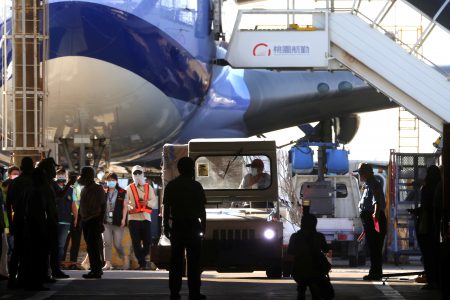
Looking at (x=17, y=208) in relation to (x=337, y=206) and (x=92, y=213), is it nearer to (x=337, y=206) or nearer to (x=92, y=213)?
(x=92, y=213)

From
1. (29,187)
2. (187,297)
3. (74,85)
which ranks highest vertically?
(74,85)

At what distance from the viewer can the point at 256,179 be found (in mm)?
21781

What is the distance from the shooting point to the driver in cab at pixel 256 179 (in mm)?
21734

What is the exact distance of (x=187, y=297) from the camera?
56.6 ft

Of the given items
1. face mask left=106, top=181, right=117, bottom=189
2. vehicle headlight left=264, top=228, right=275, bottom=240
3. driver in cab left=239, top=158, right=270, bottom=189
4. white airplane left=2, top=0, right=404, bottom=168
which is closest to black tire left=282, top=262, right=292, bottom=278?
driver in cab left=239, top=158, right=270, bottom=189

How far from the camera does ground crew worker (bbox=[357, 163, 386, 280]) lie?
20781mm

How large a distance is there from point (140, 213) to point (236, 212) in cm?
503

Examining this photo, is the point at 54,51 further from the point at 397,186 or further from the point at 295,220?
the point at 397,186

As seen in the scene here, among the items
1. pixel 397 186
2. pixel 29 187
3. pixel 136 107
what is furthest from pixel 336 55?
pixel 29 187

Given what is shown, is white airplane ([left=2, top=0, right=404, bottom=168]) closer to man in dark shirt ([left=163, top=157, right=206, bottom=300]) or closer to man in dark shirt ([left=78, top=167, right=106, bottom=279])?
man in dark shirt ([left=78, top=167, right=106, bottom=279])

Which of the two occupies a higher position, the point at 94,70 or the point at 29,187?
the point at 94,70

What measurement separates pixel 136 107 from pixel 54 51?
8.20 ft

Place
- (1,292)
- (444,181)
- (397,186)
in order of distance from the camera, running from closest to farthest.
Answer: (444,181) → (1,292) → (397,186)

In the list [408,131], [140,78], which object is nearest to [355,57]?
[140,78]
